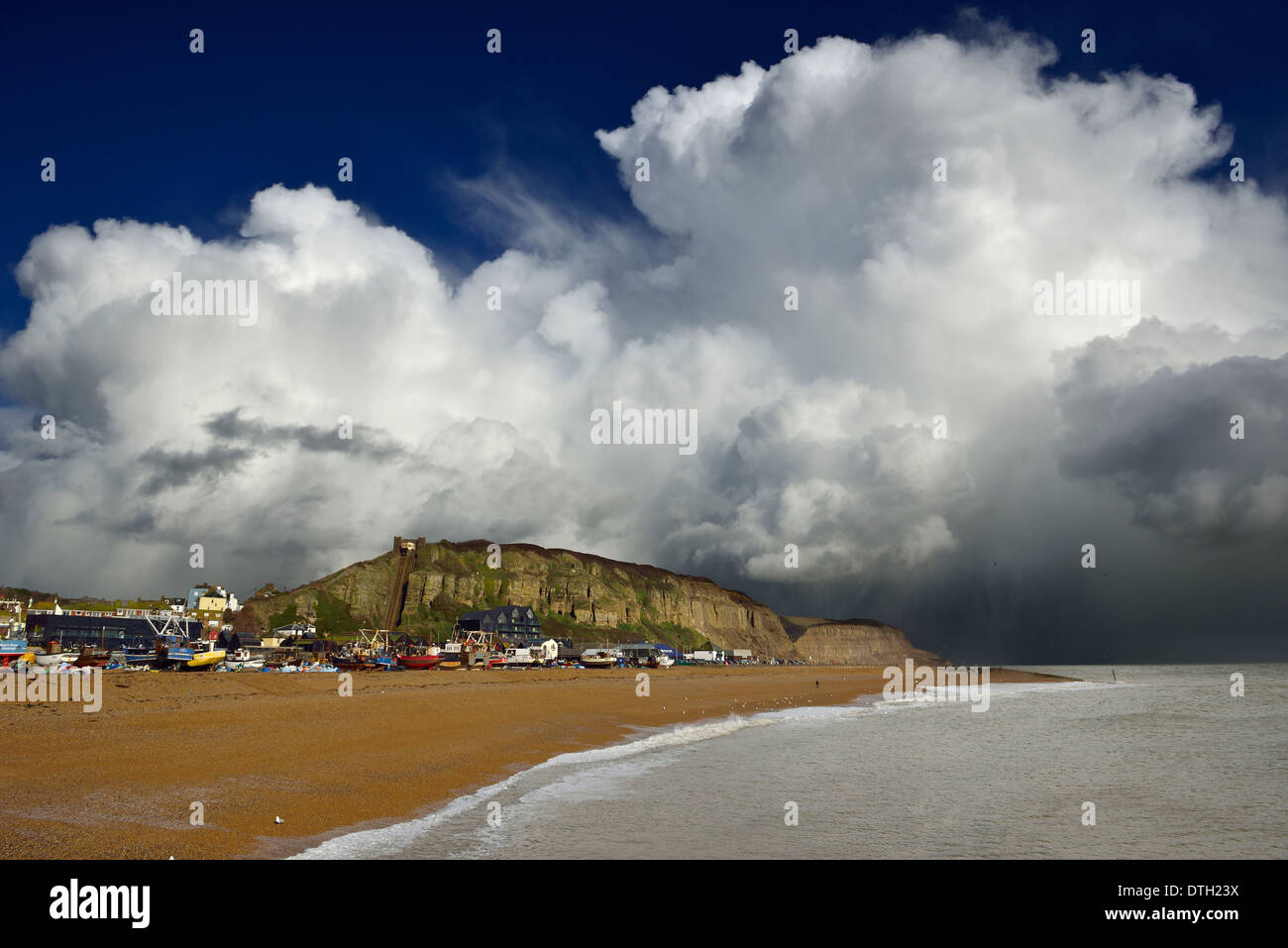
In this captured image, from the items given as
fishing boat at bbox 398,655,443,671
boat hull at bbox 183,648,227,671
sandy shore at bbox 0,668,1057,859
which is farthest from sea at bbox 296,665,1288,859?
fishing boat at bbox 398,655,443,671

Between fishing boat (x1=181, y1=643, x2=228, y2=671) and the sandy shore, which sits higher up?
the sandy shore

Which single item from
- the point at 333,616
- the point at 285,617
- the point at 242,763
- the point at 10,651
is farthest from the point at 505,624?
the point at 242,763

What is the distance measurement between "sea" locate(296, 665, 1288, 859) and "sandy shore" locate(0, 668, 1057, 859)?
5.57 ft

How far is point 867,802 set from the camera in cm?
2072

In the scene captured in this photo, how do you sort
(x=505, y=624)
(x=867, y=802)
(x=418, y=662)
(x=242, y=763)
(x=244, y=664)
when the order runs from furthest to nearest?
(x=505, y=624), (x=418, y=662), (x=244, y=664), (x=242, y=763), (x=867, y=802)

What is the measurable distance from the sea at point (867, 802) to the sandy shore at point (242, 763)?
1.70m

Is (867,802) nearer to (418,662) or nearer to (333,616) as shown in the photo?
(418,662)

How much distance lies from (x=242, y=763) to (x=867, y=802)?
17632mm

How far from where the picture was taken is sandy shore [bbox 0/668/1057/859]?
1380cm

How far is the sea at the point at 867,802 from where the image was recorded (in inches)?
615

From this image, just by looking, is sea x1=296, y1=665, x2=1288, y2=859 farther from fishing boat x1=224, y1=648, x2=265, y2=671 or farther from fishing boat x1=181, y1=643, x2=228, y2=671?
fishing boat x1=224, y1=648, x2=265, y2=671
